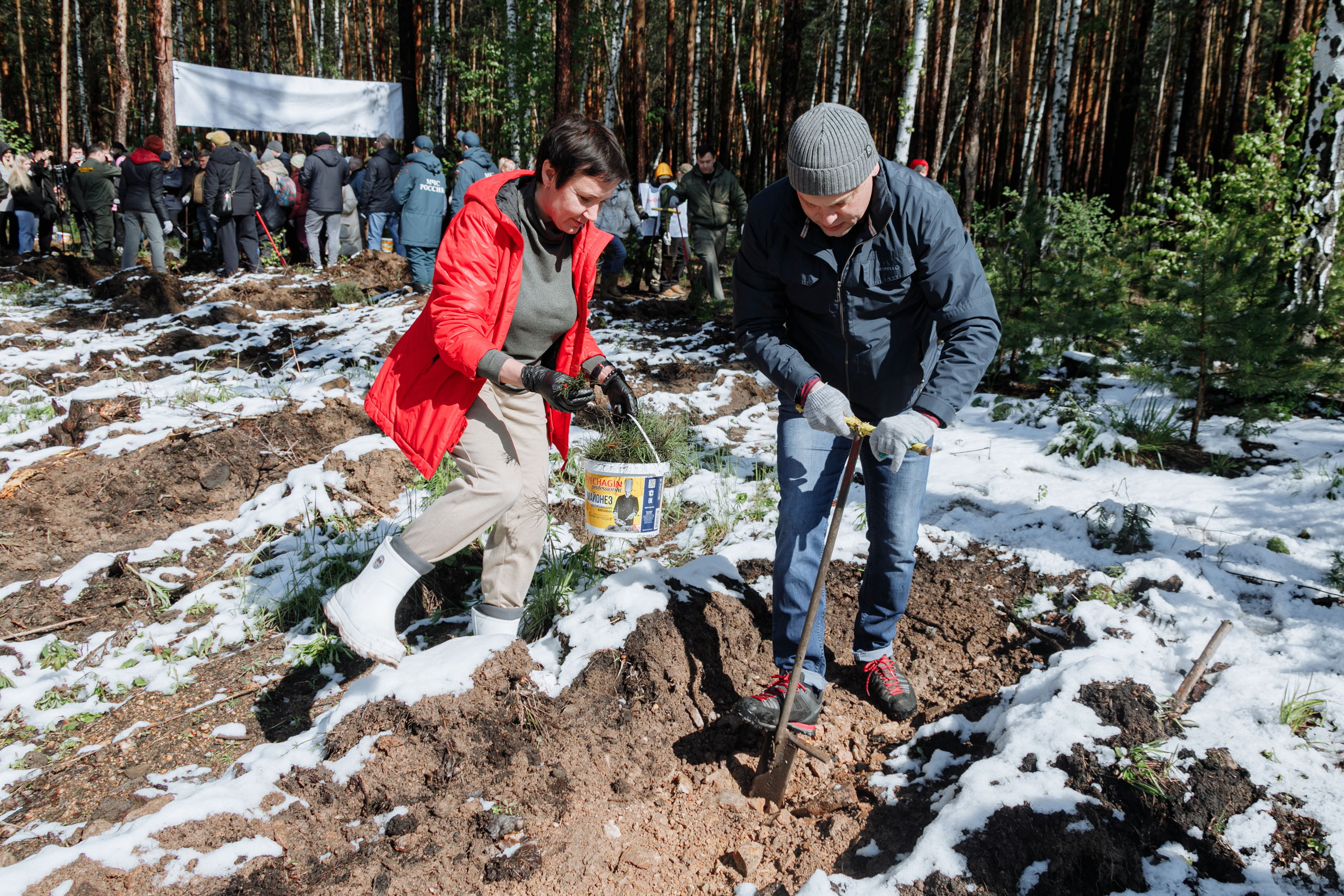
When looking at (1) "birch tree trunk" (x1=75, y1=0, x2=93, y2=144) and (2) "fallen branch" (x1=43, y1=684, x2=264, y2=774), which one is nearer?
(2) "fallen branch" (x1=43, y1=684, x2=264, y2=774)

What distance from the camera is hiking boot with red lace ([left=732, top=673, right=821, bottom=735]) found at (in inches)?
86.0

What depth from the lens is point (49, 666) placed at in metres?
2.80

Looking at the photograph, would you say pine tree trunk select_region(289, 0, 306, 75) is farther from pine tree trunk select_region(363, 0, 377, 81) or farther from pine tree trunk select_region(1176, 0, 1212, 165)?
pine tree trunk select_region(1176, 0, 1212, 165)

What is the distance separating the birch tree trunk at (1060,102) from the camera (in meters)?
11.4

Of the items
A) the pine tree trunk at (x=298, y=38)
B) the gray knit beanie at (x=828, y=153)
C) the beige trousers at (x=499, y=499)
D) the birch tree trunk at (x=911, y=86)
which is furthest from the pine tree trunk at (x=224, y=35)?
the gray knit beanie at (x=828, y=153)

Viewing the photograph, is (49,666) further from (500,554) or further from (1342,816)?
(1342,816)

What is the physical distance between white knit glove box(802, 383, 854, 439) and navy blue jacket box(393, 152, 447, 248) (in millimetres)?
7037

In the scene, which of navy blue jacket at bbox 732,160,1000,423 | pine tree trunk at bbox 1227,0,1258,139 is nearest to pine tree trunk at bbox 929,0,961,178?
pine tree trunk at bbox 1227,0,1258,139

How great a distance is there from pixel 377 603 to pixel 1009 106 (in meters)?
23.9

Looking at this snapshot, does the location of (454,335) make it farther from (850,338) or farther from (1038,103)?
(1038,103)

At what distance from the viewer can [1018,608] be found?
2.95 metres

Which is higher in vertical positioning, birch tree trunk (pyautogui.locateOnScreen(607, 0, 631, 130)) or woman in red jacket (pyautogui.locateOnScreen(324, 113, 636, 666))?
birch tree trunk (pyautogui.locateOnScreen(607, 0, 631, 130))

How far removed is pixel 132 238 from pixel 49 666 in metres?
8.85

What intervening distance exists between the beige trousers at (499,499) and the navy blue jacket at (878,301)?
2.46 feet
